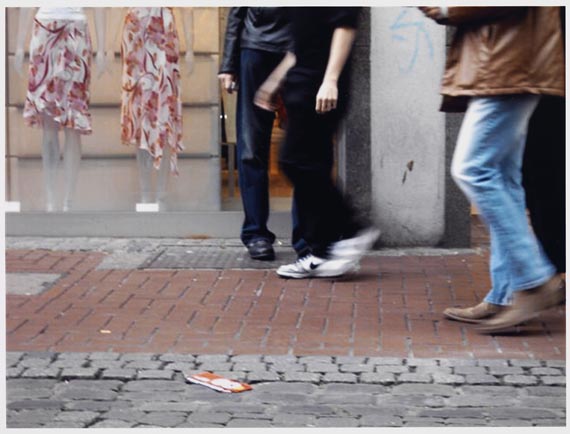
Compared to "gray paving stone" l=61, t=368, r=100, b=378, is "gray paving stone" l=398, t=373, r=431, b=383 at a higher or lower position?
lower

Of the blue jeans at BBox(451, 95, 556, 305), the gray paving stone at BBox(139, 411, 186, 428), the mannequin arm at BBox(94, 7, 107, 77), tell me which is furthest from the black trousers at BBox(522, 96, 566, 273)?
the mannequin arm at BBox(94, 7, 107, 77)

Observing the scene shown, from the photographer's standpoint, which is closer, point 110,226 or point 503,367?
point 503,367

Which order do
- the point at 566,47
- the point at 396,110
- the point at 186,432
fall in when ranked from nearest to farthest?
1. the point at 186,432
2. the point at 566,47
3. the point at 396,110

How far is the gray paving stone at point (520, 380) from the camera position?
431cm

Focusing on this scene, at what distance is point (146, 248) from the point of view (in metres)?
7.50

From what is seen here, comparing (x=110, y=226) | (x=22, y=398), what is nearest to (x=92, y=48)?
(x=110, y=226)

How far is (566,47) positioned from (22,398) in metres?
2.34

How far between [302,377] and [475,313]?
45.2 inches

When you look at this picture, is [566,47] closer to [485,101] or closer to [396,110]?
[485,101]

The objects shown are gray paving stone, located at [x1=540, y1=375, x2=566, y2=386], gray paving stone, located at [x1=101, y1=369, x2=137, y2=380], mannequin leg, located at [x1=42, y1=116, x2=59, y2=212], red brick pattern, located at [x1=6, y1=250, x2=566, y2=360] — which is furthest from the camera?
mannequin leg, located at [x1=42, y1=116, x2=59, y2=212]

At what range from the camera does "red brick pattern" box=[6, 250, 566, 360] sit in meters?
4.91

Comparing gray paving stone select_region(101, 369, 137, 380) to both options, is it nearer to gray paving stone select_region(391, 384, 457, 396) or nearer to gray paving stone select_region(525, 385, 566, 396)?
gray paving stone select_region(391, 384, 457, 396)

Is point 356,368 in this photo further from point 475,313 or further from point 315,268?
point 315,268

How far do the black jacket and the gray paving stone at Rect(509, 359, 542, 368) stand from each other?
105 inches
